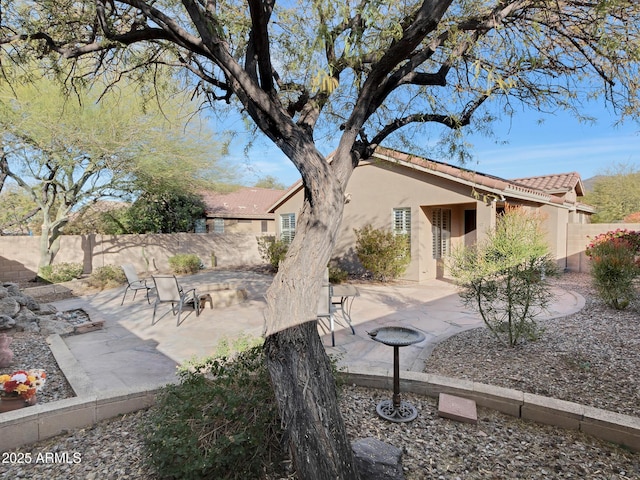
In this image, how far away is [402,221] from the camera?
1191cm

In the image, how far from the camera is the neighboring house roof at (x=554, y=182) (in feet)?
47.1

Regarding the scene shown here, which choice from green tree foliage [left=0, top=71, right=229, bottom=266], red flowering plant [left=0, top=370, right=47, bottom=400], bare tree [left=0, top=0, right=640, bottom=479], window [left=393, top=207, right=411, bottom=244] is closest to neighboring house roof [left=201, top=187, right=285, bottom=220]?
green tree foliage [left=0, top=71, right=229, bottom=266]

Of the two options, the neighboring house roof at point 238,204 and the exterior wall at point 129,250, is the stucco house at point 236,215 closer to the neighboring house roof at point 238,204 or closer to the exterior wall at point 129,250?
the neighboring house roof at point 238,204

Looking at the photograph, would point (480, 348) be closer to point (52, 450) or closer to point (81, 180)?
point (52, 450)

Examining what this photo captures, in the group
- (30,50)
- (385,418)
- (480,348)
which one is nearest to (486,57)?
(480,348)

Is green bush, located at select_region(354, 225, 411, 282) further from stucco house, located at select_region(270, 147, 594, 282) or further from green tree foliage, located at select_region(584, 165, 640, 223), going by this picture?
green tree foliage, located at select_region(584, 165, 640, 223)

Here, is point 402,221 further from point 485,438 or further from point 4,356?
point 4,356

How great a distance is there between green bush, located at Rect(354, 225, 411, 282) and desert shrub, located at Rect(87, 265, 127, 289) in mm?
8569

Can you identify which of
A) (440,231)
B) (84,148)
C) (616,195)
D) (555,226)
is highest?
(84,148)

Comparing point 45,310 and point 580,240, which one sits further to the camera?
point 580,240

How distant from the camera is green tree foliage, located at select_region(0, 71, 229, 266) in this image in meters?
10.2

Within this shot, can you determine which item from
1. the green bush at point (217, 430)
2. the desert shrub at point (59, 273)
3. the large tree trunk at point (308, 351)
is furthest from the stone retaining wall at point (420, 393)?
the desert shrub at point (59, 273)

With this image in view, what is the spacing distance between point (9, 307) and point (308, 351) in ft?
22.6

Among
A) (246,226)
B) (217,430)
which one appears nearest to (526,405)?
(217,430)
